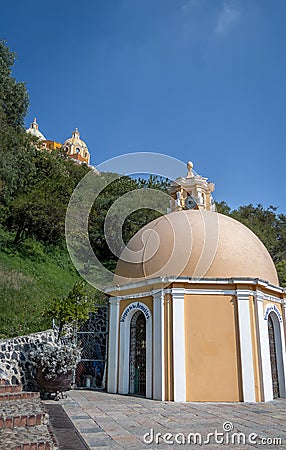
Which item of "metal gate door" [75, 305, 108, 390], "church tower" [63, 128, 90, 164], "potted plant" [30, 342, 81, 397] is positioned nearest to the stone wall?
"potted plant" [30, 342, 81, 397]

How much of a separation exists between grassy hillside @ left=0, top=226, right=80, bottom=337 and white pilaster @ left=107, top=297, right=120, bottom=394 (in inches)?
98.1

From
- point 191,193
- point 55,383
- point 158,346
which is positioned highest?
point 191,193

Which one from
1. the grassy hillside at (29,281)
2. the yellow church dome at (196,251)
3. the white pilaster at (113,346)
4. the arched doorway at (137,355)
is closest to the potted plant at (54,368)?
the white pilaster at (113,346)

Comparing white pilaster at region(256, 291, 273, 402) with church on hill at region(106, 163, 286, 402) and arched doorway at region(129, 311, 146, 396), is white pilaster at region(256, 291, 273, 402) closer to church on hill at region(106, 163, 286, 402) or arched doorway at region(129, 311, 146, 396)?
church on hill at region(106, 163, 286, 402)

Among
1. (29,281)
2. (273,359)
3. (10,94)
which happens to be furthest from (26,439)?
(10,94)

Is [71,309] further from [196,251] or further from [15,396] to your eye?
[196,251]

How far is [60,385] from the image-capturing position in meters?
9.59

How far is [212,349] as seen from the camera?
1021 cm

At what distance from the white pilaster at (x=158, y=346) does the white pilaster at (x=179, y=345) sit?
0.37 meters

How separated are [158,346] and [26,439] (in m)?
6.23

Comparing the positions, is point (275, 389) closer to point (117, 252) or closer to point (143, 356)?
point (143, 356)

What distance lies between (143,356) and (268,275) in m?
4.64

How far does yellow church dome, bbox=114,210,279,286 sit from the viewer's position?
36.3 feet

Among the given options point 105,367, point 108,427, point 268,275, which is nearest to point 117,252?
point 105,367
